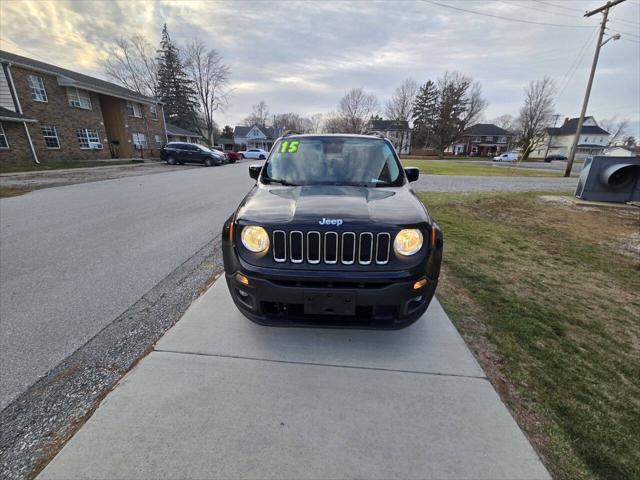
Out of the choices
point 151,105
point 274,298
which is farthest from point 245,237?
point 151,105

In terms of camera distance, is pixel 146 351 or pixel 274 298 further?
pixel 146 351

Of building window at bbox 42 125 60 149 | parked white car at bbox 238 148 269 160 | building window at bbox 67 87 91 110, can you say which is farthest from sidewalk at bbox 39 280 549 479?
parked white car at bbox 238 148 269 160

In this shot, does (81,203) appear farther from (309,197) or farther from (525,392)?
(525,392)

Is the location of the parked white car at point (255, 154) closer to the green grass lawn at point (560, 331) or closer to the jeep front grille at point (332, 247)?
the green grass lawn at point (560, 331)

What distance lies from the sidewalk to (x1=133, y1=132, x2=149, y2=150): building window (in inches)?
1297

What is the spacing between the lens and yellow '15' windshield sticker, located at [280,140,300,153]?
358cm

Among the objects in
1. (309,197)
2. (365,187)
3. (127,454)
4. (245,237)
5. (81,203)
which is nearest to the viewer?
(127,454)

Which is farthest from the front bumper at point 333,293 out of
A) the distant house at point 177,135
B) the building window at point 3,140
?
the distant house at point 177,135

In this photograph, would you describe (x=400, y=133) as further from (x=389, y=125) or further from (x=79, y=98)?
(x=79, y=98)

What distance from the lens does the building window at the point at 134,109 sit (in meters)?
27.8

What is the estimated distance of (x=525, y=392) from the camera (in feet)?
6.77

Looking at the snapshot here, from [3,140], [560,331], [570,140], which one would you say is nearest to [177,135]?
[3,140]

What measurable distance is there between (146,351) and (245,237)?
1273 millimetres

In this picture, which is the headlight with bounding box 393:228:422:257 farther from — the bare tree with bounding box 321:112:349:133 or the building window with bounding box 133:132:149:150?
the bare tree with bounding box 321:112:349:133
